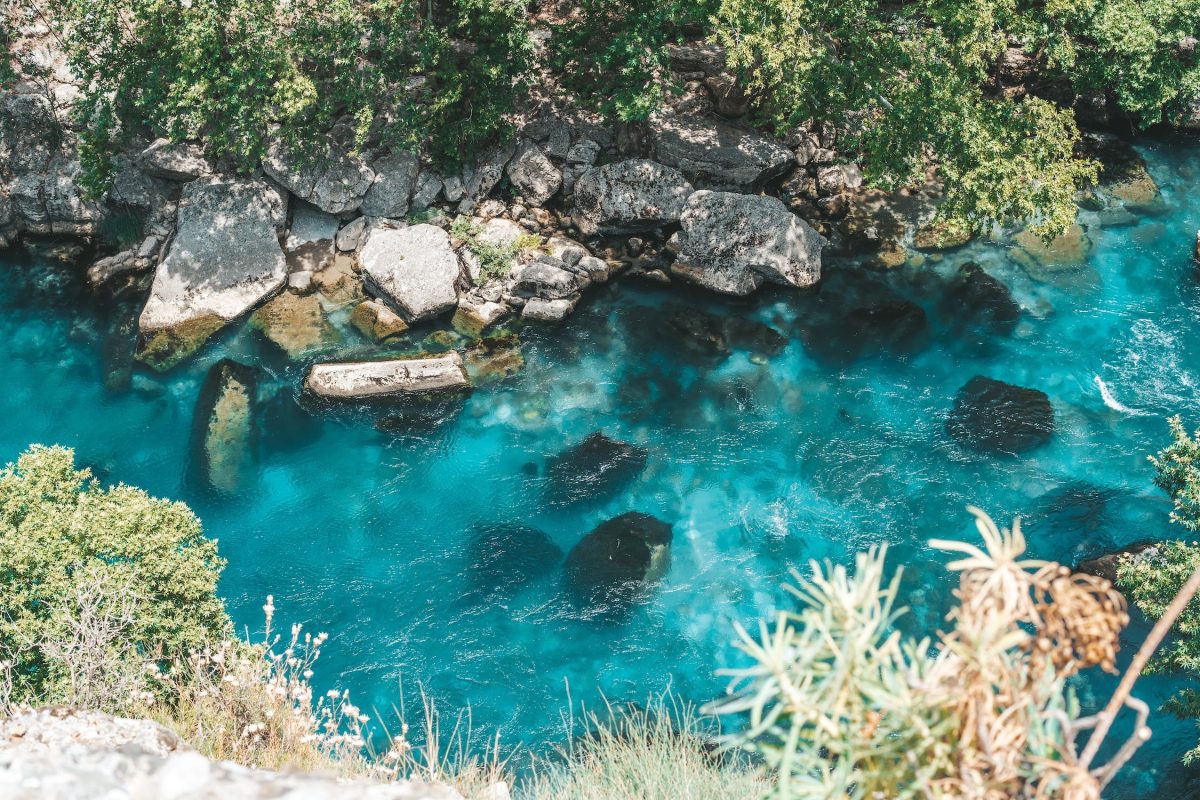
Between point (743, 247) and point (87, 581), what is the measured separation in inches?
645

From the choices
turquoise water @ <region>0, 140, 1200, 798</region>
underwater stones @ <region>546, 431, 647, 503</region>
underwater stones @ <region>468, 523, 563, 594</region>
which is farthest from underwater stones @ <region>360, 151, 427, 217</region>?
underwater stones @ <region>468, 523, 563, 594</region>

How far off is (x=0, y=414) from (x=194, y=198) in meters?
6.92

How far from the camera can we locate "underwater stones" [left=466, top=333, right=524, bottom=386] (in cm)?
2214

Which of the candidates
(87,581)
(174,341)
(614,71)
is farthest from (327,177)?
(87,581)

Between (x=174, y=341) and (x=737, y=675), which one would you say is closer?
(x=737, y=675)

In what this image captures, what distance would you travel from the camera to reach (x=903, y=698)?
618 cm

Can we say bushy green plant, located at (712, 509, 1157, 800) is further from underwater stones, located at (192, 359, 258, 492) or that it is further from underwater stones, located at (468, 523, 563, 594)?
underwater stones, located at (192, 359, 258, 492)

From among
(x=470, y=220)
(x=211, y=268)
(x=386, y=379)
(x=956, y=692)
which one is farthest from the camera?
(x=470, y=220)

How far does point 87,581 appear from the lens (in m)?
12.4

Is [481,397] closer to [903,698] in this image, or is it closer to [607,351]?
[607,351]

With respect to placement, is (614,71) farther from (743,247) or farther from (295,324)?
(295,324)

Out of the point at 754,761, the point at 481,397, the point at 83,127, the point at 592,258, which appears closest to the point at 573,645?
the point at 754,761

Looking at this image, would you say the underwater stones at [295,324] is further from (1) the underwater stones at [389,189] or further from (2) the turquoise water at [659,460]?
(1) the underwater stones at [389,189]

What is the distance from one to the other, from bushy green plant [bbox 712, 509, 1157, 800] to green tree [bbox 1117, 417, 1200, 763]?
7.44 m
